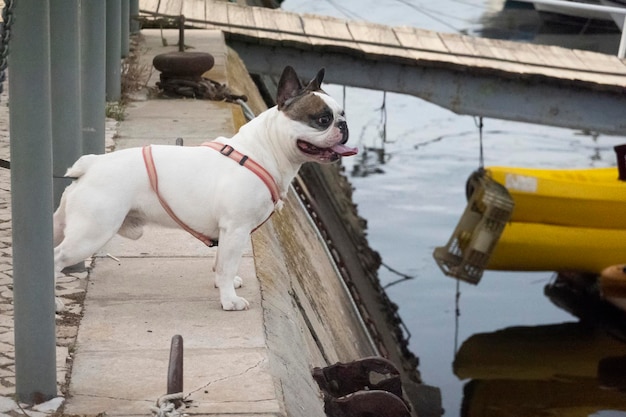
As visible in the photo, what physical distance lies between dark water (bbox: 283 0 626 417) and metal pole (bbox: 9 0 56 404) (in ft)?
28.2

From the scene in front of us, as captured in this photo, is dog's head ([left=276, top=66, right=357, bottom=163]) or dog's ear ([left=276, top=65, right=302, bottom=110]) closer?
dog's head ([left=276, top=66, right=357, bottom=163])

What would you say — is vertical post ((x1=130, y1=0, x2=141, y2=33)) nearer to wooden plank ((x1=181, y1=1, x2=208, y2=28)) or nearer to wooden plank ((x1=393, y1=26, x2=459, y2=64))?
wooden plank ((x1=181, y1=1, x2=208, y2=28))

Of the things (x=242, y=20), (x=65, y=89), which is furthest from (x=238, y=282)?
(x=242, y=20)

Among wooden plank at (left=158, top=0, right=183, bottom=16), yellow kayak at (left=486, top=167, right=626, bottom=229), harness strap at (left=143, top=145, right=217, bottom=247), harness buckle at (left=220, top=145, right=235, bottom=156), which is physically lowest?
yellow kayak at (left=486, top=167, right=626, bottom=229)

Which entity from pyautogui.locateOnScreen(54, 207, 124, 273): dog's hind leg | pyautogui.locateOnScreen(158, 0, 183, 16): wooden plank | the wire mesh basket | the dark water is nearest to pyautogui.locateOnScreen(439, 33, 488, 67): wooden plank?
the dark water

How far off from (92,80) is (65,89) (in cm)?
139

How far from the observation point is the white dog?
5.45 metres

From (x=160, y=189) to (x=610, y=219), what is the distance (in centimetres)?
1104

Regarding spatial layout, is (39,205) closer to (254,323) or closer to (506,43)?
(254,323)

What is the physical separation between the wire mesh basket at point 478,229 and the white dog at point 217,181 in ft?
32.9

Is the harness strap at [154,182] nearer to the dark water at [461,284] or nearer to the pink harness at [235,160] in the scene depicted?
the pink harness at [235,160]

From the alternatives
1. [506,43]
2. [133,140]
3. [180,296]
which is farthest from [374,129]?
[180,296]

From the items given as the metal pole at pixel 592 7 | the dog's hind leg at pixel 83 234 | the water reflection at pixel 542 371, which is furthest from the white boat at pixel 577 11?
the dog's hind leg at pixel 83 234

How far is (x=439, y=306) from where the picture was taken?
16594mm
